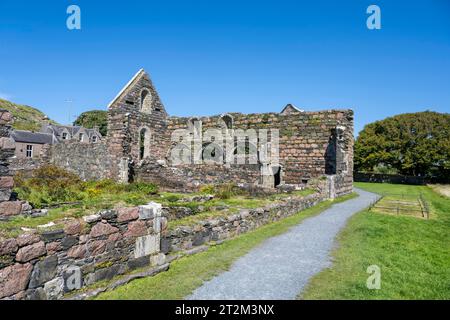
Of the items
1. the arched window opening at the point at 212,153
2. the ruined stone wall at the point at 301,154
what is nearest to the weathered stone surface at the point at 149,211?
the ruined stone wall at the point at 301,154

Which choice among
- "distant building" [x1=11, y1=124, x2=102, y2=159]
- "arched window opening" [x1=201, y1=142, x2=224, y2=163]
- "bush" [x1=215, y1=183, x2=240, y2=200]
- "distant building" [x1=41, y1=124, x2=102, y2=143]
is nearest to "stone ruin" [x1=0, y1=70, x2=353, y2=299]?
"arched window opening" [x1=201, y1=142, x2=224, y2=163]

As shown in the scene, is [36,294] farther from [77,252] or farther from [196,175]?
[196,175]

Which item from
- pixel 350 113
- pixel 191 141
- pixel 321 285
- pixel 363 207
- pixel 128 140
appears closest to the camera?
pixel 321 285

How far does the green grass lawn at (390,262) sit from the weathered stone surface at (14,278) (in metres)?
4.49

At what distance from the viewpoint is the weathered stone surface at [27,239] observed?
4.65 metres

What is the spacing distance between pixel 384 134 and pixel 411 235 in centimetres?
5693

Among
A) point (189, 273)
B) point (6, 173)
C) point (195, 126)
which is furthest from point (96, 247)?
point (195, 126)

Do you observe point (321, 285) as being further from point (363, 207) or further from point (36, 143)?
point (36, 143)

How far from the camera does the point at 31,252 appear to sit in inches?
188

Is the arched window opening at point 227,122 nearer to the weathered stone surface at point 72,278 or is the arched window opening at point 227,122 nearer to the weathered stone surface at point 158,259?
the weathered stone surface at point 158,259

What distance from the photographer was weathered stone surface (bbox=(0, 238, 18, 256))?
4.41 metres

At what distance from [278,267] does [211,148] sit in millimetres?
19741
